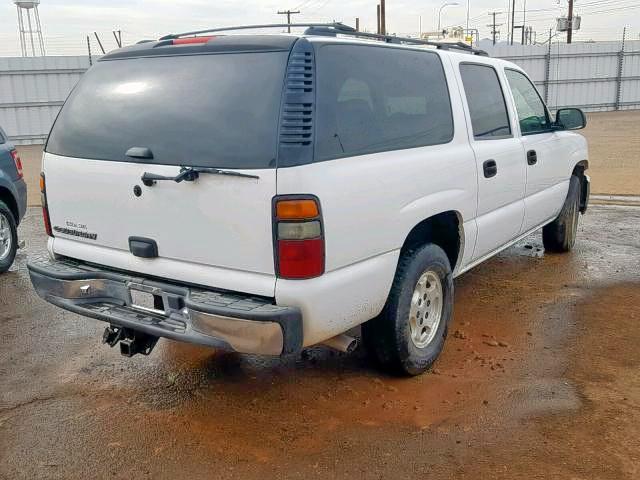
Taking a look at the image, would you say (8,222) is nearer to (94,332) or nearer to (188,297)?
(94,332)

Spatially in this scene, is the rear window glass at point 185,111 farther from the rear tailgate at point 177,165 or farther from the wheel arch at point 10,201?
the wheel arch at point 10,201

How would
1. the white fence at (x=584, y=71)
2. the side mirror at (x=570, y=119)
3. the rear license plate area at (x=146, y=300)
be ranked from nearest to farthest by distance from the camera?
the rear license plate area at (x=146, y=300)
the side mirror at (x=570, y=119)
the white fence at (x=584, y=71)

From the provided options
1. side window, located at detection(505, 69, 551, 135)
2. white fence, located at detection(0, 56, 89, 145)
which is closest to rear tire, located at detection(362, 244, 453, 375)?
side window, located at detection(505, 69, 551, 135)

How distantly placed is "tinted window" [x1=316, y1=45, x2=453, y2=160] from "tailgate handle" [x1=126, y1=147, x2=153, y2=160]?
Answer: 86 centimetres

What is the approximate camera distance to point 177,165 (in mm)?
3035

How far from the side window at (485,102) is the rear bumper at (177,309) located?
213cm

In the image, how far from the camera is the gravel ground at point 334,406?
297 centimetres

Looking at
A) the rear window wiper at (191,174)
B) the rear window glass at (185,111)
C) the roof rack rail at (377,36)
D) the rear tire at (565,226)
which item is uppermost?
the roof rack rail at (377,36)

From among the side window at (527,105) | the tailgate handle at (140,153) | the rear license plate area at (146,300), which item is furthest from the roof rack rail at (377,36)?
the rear license plate area at (146,300)

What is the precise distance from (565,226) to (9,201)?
5.63 metres

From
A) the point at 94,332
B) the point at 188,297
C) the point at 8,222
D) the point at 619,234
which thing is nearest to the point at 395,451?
the point at 188,297

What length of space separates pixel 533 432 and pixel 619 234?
16.0 feet

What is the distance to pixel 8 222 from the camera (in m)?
6.32

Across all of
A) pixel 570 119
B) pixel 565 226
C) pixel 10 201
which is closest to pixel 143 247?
pixel 10 201
